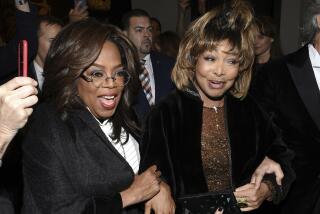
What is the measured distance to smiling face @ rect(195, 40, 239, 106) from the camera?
7.72ft

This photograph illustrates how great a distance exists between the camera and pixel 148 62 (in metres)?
4.63

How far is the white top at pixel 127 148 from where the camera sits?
2.22 meters

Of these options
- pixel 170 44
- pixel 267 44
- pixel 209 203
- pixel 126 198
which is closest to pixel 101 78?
pixel 126 198

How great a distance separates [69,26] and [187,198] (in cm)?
98

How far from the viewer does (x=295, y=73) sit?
2850 millimetres

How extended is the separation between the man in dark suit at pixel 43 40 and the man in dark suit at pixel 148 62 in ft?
2.99

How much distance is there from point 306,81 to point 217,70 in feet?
2.60

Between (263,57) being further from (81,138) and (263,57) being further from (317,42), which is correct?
(81,138)

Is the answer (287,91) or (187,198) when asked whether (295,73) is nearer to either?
(287,91)

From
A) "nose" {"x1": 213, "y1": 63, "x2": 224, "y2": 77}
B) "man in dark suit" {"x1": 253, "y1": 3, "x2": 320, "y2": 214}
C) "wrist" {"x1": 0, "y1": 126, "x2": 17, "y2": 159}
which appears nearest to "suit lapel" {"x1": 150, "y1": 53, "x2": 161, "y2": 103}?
"man in dark suit" {"x1": 253, "y1": 3, "x2": 320, "y2": 214}

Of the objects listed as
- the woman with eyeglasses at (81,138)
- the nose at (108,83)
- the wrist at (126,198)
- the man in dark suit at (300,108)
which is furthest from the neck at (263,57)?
the wrist at (126,198)

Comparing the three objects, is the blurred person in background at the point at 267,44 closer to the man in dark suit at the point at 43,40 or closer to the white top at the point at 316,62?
the white top at the point at 316,62

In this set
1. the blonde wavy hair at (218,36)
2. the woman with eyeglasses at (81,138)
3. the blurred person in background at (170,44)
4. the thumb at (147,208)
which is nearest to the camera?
the woman with eyeglasses at (81,138)

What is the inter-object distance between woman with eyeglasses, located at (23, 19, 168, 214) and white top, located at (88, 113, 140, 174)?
0.01 metres
